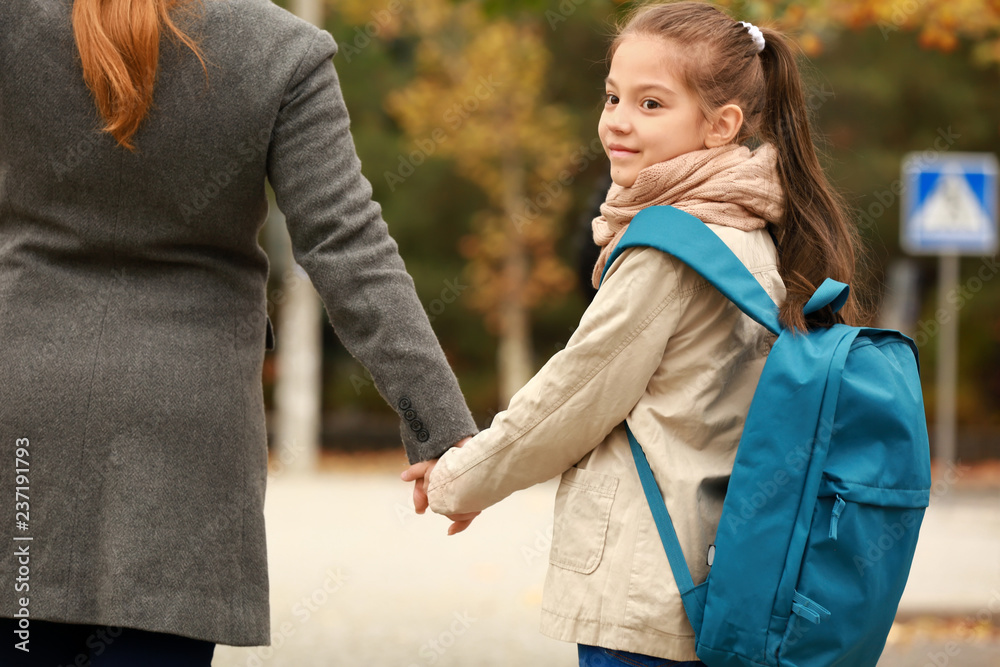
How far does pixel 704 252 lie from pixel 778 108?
1.54 ft

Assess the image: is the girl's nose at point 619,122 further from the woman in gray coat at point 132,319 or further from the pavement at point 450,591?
the pavement at point 450,591

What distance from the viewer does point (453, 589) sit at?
686 centimetres

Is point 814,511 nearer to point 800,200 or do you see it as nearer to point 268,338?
point 800,200

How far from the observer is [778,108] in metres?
2.29

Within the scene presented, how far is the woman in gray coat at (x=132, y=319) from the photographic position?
6.51 ft

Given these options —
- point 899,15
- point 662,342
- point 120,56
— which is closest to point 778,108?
point 662,342

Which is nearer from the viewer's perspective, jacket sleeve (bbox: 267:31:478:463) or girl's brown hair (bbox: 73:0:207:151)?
girl's brown hair (bbox: 73:0:207:151)

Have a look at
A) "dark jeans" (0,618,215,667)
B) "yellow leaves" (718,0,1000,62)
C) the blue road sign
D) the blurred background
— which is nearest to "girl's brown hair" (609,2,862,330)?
"dark jeans" (0,618,215,667)

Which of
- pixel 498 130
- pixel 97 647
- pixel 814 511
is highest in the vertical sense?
pixel 814 511

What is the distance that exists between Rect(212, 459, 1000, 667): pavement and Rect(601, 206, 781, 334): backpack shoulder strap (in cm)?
356

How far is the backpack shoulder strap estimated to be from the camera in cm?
195

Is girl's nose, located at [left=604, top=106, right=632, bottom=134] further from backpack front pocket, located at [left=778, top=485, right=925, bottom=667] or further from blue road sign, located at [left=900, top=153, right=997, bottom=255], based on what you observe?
blue road sign, located at [left=900, top=153, right=997, bottom=255]

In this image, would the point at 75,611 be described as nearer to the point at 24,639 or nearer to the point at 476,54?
the point at 24,639

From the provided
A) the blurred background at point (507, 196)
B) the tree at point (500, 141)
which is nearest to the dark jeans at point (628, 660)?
the blurred background at point (507, 196)
